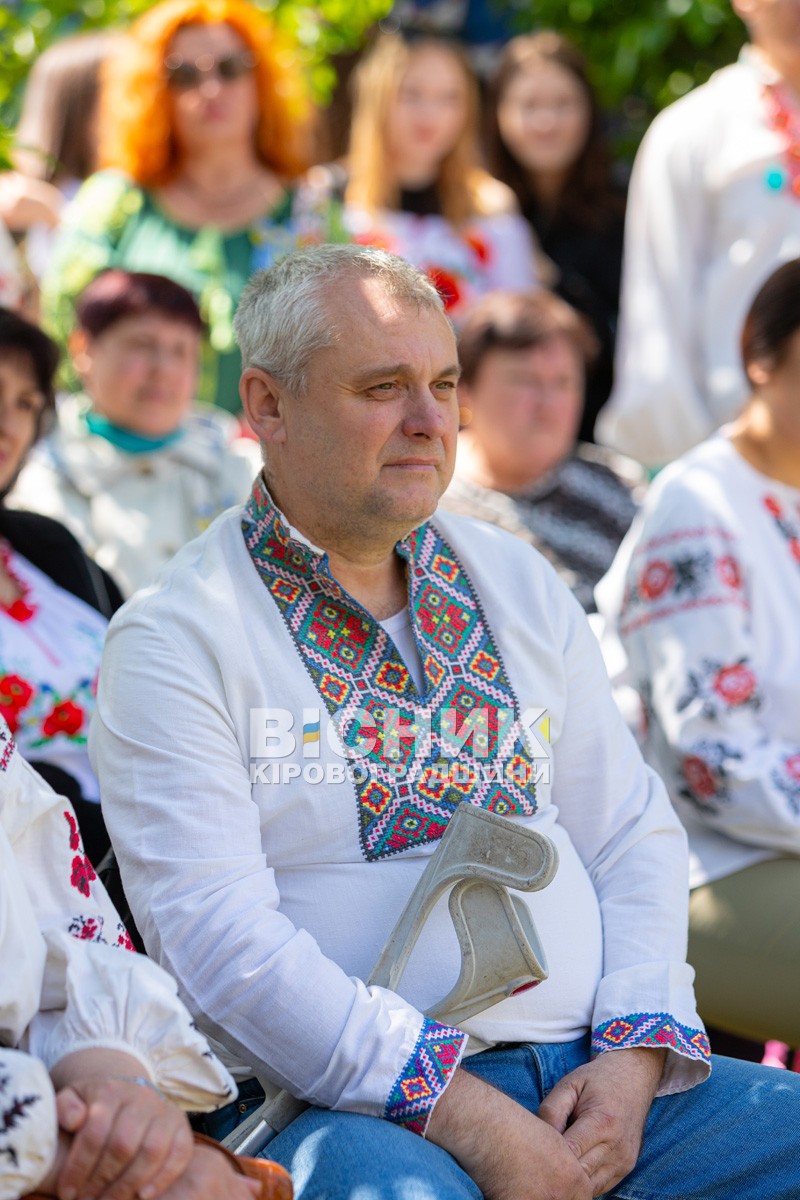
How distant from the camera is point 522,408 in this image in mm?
4508

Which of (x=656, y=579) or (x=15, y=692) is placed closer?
(x=15, y=692)

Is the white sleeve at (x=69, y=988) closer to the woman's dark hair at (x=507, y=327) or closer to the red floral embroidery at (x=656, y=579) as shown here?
the red floral embroidery at (x=656, y=579)

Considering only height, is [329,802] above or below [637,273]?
below

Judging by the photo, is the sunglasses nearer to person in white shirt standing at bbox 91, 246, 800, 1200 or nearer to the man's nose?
person in white shirt standing at bbox 91, 246, 800, 1200

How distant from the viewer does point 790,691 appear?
3211 mm

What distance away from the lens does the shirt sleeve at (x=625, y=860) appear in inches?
96.3

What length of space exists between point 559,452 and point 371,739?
2324mm

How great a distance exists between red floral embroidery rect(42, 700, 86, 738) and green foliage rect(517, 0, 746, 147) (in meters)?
4.69

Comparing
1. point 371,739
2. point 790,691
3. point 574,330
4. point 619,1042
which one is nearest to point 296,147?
point 574,330

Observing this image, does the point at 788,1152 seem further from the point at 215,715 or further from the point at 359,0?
the point at 359,0

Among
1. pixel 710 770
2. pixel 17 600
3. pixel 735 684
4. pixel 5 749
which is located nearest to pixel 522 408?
pixel 735 684

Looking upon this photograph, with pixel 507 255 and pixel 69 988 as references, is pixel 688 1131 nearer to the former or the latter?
pixel 69 988

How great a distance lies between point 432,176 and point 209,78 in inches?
42.7

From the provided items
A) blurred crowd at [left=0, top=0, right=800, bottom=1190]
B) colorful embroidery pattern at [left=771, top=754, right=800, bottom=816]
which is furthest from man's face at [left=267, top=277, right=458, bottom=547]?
colorful embroidery pattern at [left=771, top=754, right=800, bottom=816]
